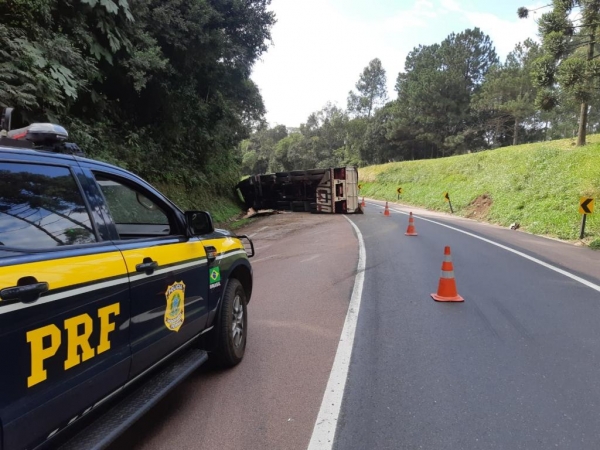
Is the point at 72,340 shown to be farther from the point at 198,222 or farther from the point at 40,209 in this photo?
the point at 198,222

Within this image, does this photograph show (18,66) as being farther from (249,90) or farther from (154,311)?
(249,90)

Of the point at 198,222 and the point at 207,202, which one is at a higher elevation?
the point at 198,222

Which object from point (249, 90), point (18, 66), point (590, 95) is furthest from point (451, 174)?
point (18, 66)

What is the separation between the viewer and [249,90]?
23047 mm

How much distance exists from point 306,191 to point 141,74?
532 inches

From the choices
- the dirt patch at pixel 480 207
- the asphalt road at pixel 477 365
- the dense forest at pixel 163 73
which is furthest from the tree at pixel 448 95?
the asphalt road at pixel 477 365

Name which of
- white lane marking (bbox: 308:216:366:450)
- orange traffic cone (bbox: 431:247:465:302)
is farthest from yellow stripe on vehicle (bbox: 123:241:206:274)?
orange traffic cone (bbox: 431:247:465:302)

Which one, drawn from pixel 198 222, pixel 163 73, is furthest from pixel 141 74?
pixel 198 222

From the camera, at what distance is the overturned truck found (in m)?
21.6

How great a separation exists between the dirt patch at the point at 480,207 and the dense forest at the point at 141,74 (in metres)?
13.8

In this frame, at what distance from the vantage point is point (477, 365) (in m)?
3.92

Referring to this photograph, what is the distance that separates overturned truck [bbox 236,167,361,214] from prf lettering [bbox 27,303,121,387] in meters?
19.3

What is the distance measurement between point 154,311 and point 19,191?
109cm

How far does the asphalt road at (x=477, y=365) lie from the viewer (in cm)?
290
